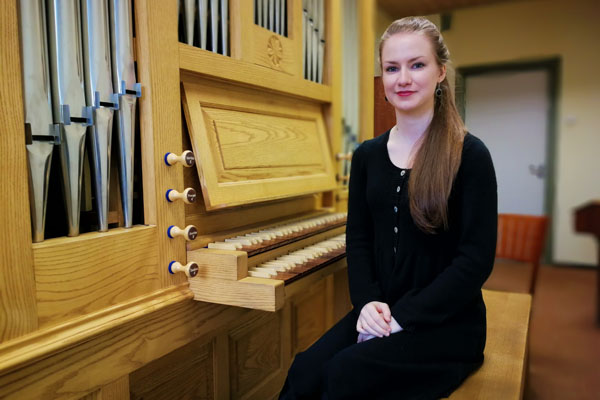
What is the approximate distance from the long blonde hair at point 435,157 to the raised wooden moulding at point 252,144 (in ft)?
A: 2.41

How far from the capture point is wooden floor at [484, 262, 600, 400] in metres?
2.47

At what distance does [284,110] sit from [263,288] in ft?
3.39

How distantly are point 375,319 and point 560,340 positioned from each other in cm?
239

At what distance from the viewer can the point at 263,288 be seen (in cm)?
→ 143

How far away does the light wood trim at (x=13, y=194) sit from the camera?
106cm

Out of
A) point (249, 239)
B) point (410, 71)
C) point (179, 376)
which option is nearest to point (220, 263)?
point (249, 239)

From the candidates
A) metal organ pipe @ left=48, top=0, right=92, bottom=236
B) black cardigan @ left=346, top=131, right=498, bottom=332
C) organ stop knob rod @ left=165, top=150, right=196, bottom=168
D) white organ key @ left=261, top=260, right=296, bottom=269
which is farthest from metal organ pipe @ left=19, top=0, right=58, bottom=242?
black cardigan @ left=346, top=131, right=498, bottom=332

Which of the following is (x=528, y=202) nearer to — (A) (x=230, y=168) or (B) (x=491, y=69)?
(B) (x=491, y=69)

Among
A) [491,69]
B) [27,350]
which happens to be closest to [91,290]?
[27,350]

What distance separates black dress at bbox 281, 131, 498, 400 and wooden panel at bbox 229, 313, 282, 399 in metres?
0.83

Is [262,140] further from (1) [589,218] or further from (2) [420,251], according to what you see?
(1) [589,218]

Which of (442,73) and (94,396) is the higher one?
(442,73)

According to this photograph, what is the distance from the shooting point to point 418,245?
4.24 feet

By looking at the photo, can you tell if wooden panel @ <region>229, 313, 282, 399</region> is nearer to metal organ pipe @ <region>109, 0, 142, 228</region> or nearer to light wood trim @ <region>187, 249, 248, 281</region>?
light wood trim @ <region>187, 249, 248, 281</region>
